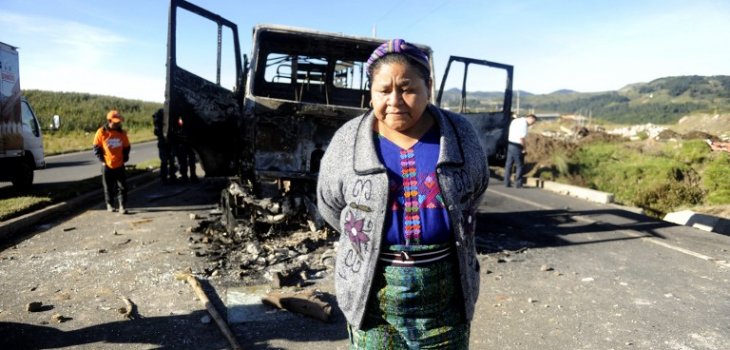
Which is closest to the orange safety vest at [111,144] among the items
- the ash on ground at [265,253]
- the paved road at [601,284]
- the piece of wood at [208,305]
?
the ash on ground at [265,253]

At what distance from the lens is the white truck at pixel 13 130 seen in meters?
8.52

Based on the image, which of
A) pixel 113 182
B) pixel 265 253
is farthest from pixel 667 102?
pixel 265 253

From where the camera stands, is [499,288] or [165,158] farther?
[165,158]

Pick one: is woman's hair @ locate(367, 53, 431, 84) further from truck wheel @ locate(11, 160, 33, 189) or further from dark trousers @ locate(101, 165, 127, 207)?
truck wheel @ locate(11, 160, 33, 189)

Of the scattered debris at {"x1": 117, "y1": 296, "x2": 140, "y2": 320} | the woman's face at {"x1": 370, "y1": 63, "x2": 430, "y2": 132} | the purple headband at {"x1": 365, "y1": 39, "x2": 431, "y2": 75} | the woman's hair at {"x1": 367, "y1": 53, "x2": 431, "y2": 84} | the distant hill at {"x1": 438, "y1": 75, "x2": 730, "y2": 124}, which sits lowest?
the scattered debris at {"x1": 117, "y1": 296, "x2": 140, "y2": 320}

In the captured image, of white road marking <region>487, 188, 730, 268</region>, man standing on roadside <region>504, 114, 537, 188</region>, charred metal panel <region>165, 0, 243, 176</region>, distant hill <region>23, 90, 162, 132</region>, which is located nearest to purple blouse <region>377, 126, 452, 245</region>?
charred metal panel <region>165, 0, 243, 176</region>

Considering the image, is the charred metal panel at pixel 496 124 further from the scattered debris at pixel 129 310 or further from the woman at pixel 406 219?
the woman at pixel 406 219

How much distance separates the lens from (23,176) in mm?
9125

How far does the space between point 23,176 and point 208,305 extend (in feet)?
24.1

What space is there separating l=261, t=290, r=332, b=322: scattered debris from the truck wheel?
24.1 ft

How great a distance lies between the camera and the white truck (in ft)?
28.0

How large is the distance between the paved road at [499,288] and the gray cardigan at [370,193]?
187 cm

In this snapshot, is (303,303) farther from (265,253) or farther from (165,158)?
(165,158)

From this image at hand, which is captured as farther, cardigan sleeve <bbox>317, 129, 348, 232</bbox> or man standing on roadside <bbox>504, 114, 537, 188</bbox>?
man standing on roadside <bbox>504, 114, 537, 188</bbox>
